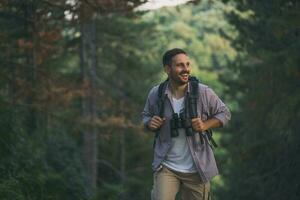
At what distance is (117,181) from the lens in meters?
39.4

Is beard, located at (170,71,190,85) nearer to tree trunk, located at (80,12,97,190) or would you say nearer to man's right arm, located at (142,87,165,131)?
man's right arm, located at (142,87,165,131)

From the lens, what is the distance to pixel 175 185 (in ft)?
27.4

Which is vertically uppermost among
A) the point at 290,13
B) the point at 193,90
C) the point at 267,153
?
the point at 290,13

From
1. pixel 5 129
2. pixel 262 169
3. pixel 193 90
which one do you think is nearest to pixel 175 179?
pixel 193 90

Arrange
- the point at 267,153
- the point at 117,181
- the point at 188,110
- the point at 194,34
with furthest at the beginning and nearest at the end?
the point at 194,34, the point at 117,181, the point at 267,153, the point at 188,110

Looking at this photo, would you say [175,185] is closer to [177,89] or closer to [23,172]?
[177,89]

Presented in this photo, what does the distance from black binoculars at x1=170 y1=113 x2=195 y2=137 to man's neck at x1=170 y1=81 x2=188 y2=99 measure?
29 cm

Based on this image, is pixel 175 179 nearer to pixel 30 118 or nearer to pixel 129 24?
pixel 30 118

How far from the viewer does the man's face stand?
8188 millimetres

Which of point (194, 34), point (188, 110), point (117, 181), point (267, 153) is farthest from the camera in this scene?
A: point (194, 34)

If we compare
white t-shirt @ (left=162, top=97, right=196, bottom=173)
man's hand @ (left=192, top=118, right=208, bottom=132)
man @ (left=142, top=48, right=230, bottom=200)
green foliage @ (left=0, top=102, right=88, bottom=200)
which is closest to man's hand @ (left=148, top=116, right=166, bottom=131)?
man @ (left=142, top=48, right=230, bottom=200)

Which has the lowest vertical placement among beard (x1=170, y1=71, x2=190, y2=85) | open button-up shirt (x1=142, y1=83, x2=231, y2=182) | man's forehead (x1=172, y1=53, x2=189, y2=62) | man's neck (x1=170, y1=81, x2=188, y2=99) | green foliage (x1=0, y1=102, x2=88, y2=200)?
green foliage (x1=0, y1=102, x2=88, y2=200)

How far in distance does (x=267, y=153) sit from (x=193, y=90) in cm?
730

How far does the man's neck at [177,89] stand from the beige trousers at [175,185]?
709 millimetres
